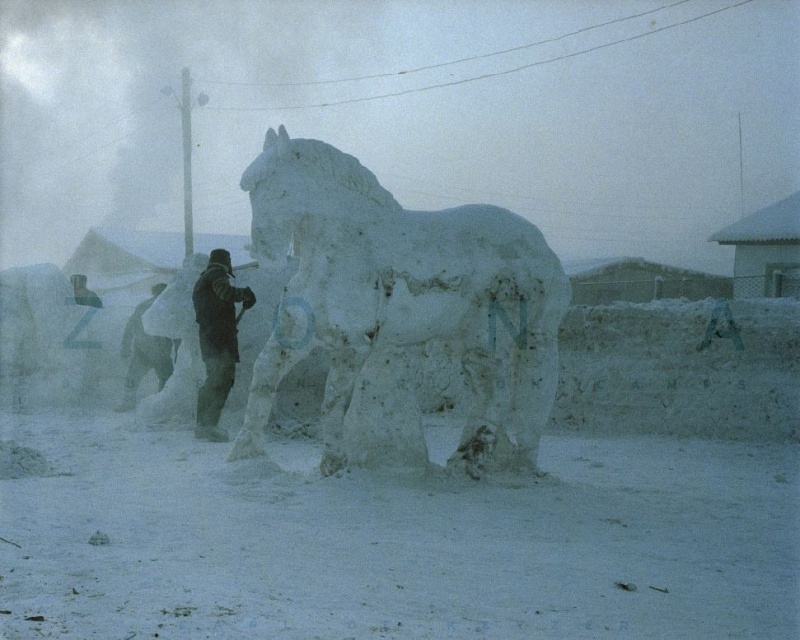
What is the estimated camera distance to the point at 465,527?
4.77 m

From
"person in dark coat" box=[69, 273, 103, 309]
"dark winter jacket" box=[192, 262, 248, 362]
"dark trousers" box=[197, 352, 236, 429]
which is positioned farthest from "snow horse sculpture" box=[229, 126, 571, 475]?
"person in dark coat" box=[69, 273, 103, 309]

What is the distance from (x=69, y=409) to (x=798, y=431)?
25.7 feet

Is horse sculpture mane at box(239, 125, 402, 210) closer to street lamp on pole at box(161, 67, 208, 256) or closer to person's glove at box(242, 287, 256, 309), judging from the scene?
person's glove at box(242, 287, 256, 309)

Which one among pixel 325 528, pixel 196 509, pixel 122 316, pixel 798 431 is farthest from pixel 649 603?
pixel 122 316

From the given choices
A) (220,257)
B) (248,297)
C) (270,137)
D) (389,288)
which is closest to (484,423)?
(389,288)

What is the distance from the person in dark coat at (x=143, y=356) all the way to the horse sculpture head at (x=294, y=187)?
15.6 ft

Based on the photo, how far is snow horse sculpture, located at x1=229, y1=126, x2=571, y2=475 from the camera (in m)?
5.52

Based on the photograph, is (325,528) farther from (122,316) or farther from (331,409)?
(122,316)

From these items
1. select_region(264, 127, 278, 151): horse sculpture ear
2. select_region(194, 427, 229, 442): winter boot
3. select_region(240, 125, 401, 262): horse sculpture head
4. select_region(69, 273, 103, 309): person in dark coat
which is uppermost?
select_region(264, 127, 278, 151): horse sculpture ear

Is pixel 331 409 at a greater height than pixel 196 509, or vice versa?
pixel 331 409

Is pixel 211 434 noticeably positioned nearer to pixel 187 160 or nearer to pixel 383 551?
pixel 383 551

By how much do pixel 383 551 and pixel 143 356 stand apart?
6683 millimetres

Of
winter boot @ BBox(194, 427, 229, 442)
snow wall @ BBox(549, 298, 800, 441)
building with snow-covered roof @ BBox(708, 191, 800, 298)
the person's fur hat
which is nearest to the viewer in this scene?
winter boot @ BBox(194, 427, 229, 442)

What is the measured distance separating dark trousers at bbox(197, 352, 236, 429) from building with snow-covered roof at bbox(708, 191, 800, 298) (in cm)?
1146
